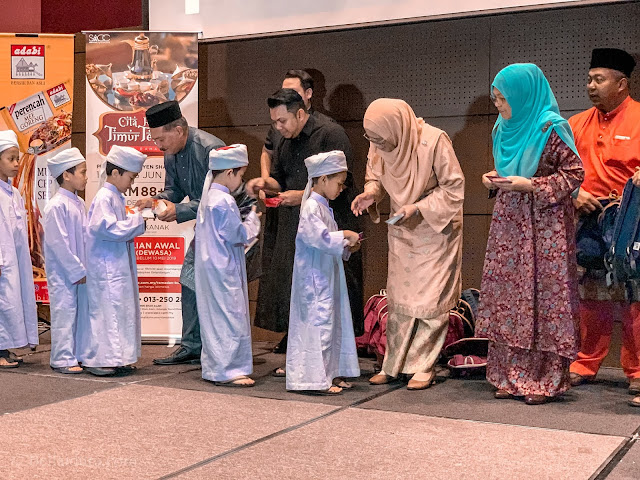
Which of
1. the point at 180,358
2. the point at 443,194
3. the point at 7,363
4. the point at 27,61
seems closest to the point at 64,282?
the point at 7,363

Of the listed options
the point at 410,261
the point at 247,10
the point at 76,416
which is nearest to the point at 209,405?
the point at 76,416

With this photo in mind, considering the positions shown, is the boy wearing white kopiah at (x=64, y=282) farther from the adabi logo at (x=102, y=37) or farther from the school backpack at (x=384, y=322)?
the school backpack at (x=384, y=322)

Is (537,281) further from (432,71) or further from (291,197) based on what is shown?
(432,71)

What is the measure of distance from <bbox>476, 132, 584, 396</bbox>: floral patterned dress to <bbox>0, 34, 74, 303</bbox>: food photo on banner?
344 centimetres

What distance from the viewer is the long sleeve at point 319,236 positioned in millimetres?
3947

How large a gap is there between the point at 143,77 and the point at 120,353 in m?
2.01

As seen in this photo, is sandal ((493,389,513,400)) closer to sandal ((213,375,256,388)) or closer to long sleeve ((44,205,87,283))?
sandal ((213,375,256,388))

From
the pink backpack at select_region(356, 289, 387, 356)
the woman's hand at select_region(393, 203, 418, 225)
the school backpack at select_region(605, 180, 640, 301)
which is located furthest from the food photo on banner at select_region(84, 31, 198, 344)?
the school backpack at select_region(605, 180, 640, 301)

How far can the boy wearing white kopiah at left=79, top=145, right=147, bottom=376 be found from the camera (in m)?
4.46

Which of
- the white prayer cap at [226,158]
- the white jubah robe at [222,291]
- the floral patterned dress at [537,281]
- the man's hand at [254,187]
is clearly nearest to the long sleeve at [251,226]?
the white jubah robe at [222,291]

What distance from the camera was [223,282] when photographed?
421 centimetres

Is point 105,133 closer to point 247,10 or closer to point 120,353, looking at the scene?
point 247,10

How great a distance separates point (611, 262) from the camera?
12.5 feet

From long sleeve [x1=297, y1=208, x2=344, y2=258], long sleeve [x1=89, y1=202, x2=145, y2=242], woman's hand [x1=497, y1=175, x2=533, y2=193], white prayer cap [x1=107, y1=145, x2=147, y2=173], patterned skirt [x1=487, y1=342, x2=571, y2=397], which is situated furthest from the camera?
white prayer cap [x1=107, y1=145, x2=147, y2=173]
